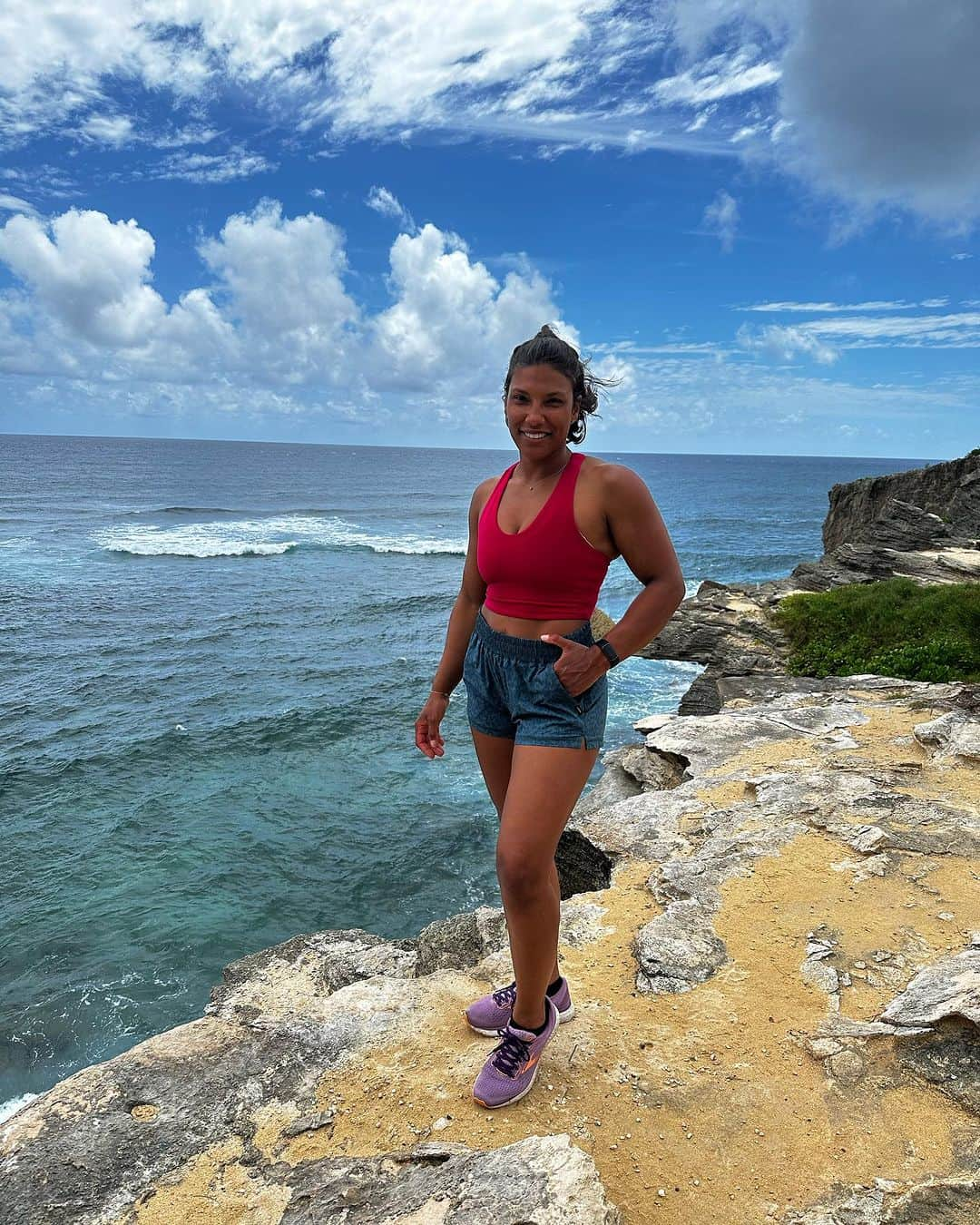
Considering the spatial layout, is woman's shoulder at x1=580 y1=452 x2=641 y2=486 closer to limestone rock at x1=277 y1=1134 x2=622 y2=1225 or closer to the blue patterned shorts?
the blue patterned shorts

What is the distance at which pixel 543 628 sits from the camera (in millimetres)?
3066

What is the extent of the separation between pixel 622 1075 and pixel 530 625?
2.08 meters

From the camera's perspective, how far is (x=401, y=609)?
28.6 m

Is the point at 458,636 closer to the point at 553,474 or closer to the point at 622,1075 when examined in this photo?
the point at 553,474

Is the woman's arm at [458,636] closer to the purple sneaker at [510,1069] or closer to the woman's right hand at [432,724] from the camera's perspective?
the woman's right hand at [432,724]

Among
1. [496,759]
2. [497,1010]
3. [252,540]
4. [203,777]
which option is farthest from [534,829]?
[252,540]

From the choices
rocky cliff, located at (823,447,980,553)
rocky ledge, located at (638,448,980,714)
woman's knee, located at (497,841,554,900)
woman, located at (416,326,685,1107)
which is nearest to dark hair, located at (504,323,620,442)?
woman, located at (416,326,685,1107)

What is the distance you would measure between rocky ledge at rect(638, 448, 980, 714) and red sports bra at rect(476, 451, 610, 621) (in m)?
10.8

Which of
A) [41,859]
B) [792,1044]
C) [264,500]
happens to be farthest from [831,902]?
[264,500]

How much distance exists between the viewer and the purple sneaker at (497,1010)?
3.77 meters

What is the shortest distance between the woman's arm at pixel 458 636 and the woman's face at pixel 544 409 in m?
0.34

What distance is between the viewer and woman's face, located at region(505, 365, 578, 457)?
307cm

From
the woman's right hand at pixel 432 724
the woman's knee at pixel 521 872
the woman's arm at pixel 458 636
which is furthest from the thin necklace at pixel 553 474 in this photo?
the woman's knee at pixel 521 872

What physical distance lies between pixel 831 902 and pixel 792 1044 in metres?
1.41
